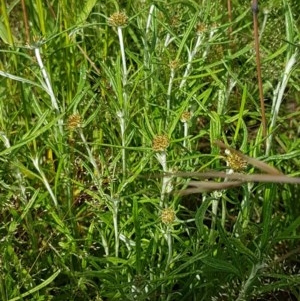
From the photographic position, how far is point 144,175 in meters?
1.32

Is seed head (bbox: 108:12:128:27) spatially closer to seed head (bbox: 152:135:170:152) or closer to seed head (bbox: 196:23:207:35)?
seed head (bbox: 196:23:207:35)

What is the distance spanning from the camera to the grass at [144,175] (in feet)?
3.97

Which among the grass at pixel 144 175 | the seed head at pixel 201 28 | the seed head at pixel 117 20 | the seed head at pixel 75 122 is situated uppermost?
the seed head at pixel 117 20

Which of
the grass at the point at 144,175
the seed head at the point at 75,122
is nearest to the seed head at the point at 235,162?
the grass at the point at 144,175

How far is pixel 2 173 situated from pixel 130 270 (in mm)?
346

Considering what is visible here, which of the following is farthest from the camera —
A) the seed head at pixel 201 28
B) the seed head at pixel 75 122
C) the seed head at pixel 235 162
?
the seed head at pixel 201 28

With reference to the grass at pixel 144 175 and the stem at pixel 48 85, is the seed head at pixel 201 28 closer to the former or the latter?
the grass at pixel 144 175

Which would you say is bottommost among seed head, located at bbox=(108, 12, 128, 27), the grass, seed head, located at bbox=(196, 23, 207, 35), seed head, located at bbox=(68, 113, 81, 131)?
the grass

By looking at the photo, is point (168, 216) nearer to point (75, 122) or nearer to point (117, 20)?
point (75, 122)

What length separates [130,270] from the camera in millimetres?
1262

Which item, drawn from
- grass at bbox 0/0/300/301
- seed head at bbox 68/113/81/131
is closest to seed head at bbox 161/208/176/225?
grass at bbox 0/0/300/301

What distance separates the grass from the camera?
1.21 metres

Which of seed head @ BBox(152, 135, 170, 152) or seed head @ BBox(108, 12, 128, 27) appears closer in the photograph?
seed head @ BBox(152, 135, 170, 152)

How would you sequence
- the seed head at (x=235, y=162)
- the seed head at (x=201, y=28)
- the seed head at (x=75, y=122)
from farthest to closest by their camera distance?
the seed head at (x=201, y=28)
the seed head at (x=75, y=122)
the seed head at (x=235, y=162)
